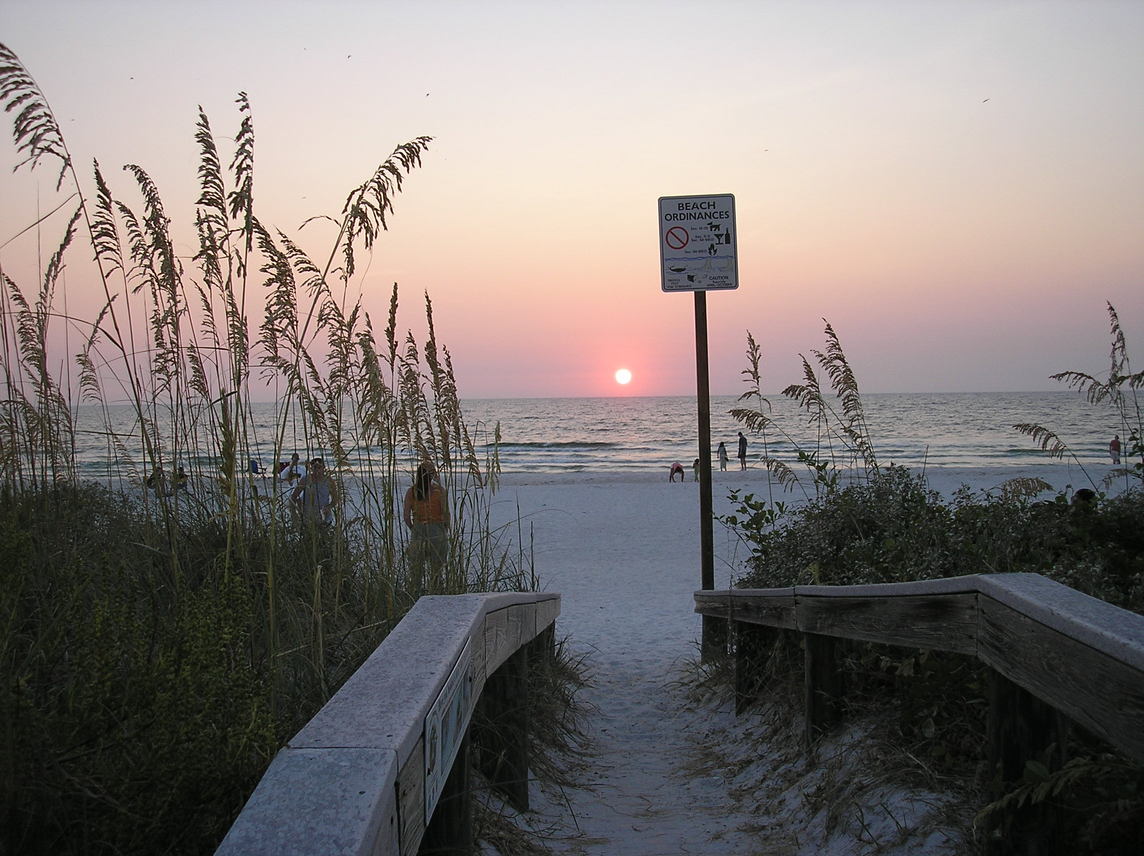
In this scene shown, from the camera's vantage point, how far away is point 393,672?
166cm

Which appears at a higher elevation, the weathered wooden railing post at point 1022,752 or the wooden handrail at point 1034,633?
the wooden handrail at point 1034,633

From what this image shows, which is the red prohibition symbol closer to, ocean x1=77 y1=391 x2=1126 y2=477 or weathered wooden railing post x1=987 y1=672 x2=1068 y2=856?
weathered wooden railing post x1=987 y1=672 x2=1068 y2=856

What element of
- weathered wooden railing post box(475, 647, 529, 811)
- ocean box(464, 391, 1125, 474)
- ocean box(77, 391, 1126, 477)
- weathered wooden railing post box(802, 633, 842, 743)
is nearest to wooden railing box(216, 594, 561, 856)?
weathered wooden railing post box(475, 647, 529, 811)

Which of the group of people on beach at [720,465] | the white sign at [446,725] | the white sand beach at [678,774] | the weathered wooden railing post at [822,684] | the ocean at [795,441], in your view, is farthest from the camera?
the ocean at [795,441]

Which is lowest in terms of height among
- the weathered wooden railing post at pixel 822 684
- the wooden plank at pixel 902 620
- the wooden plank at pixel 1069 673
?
the weathered wooden railing post at pixel 822 684

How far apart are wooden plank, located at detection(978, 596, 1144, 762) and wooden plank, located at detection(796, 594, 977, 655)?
0.14m

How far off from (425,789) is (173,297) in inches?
91.4

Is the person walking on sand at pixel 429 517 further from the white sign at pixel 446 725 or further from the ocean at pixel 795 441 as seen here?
the ocean at pixel 795 441

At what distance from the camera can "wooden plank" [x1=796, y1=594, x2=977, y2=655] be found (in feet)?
7.73

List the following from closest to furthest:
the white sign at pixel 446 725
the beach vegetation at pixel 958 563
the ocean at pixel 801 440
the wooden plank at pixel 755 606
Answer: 1. the white sign at pixel 446 725
2. the beach vegetation at pixel 958 563
3. the wooden plank at pixel 755 606
4. the ocean at pixel 801 440

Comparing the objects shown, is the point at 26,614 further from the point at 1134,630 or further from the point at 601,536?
the point at 601,536

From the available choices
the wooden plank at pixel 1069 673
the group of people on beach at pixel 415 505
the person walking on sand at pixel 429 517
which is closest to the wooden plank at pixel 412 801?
the wooden plank at pixel 1069 673

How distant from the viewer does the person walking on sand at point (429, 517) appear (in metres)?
3.60

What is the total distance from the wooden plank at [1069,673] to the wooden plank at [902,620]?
0.44 ft
